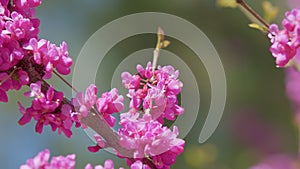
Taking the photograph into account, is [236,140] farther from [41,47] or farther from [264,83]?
[41,47]

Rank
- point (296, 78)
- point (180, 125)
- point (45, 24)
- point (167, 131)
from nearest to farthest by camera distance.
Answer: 1. point (167, 131)
2. point (180, 125)
3. point (296, 78)
4. point (45, 24)

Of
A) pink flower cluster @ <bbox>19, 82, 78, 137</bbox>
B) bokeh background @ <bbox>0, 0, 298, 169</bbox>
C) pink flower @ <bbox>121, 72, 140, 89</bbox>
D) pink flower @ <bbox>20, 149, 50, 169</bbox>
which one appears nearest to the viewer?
pink flower @ <bbox>20, 149, 50, 169</bbox>

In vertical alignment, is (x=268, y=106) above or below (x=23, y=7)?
above

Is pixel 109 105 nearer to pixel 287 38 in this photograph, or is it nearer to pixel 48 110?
pixel 48 110

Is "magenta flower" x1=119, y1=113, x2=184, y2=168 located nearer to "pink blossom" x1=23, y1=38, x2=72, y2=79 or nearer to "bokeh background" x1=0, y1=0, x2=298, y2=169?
"pink blossom" x1=23, y1=38, x2=72, y2=79

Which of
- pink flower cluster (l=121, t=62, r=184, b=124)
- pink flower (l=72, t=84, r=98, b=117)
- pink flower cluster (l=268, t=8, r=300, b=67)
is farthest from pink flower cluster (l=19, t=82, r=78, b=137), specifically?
pink flower cluster (l=268, t=8, r=300, b=67)

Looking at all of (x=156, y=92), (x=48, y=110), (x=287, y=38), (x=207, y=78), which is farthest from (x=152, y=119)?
(x=207, y=78)

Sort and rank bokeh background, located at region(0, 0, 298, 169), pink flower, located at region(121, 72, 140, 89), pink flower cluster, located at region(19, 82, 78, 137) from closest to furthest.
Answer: pink flower cluster, located at region(19, 82, 78, 137) → pink flower, located at region(121, 72, 140, 89) → bokeh background, located at region(0, 0, 298, 169)

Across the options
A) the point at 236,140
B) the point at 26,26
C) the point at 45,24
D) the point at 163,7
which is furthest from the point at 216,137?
the point at 26,26
